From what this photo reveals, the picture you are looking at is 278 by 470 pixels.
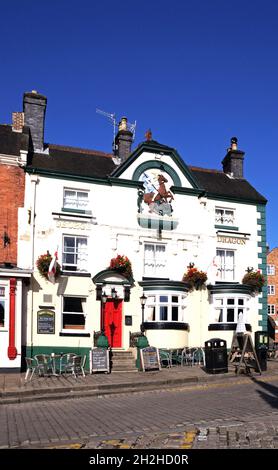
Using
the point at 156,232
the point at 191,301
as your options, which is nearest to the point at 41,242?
the point at 156,232

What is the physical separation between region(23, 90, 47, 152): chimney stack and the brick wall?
2.32 m

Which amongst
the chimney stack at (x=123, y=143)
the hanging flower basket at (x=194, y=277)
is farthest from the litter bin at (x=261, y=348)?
the chimney stack at (x=123, y=143)

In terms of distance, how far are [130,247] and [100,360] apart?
18.0 ft

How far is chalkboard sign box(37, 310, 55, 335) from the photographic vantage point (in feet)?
66.5

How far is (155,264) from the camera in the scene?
22859mm

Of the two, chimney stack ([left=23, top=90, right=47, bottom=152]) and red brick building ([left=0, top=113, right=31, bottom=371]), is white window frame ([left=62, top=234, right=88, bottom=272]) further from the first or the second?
chimney stack ([left=23, top=90, right=47, bottom=152])

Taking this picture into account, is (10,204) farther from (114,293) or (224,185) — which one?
(224,185)

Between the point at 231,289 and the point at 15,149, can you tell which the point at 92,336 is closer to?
the point at 231,289

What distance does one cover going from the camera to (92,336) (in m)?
21.0

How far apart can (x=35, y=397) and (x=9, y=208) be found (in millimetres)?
8764

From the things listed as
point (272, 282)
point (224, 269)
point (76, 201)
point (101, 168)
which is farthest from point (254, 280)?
point (272, 282)

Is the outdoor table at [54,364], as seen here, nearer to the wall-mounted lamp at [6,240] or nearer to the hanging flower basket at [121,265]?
the hanging flower basket at [121,265]

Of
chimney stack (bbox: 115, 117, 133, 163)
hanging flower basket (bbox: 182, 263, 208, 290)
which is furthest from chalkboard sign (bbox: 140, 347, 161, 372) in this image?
chimney stack (bbox: 115, 117, 133, 163)

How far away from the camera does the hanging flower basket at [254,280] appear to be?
78.4 ft
